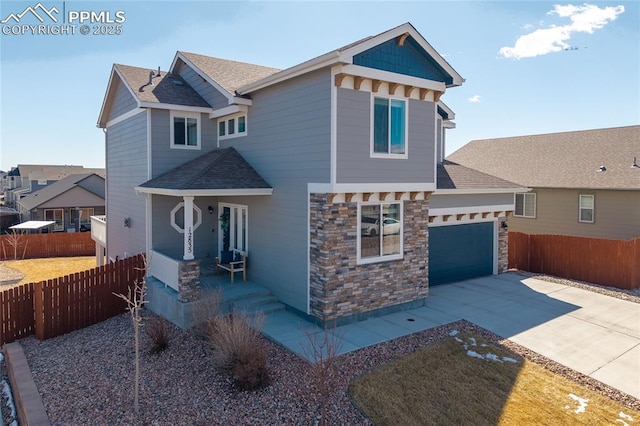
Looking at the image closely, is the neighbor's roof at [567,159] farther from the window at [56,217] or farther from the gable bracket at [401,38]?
the window at [56,217]

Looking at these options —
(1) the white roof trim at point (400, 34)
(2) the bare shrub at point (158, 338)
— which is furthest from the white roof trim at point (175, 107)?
(2) the bare shrub at point (158, 338)

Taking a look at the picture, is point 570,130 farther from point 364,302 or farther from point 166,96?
point 166,96

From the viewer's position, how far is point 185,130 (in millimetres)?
14633

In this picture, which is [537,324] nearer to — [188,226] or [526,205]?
[188,226]

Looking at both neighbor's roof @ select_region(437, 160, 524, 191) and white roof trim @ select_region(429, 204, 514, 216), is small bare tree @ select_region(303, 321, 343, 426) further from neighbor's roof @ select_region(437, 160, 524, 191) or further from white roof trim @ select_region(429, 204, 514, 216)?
neighbor's roof @ select_region(437, 160, 524, 191)

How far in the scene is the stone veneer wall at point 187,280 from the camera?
10742 mm

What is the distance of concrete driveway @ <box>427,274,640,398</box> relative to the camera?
8.80m

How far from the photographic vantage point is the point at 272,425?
6.64m

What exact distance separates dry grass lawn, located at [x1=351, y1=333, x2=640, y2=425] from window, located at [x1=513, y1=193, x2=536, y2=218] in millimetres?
14884

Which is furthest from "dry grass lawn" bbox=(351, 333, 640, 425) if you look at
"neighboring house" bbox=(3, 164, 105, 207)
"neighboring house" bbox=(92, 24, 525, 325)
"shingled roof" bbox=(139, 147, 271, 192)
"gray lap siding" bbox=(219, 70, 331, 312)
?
"neighboring house" bbox=(3, 164, 105, 207)

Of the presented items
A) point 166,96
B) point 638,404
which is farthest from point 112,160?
point 638,404

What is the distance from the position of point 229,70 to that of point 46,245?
2087 centimetres

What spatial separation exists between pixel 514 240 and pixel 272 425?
14360 millimetres

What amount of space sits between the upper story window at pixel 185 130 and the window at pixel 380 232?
7.15m
